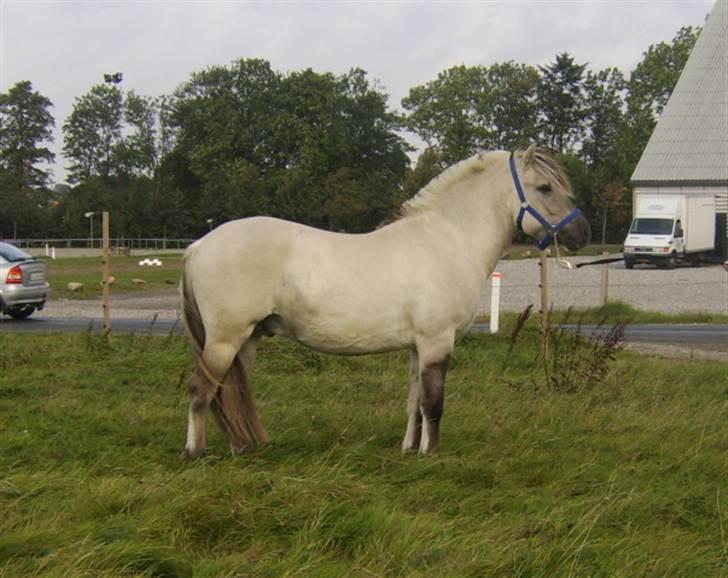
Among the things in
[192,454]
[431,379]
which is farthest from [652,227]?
[192,454]

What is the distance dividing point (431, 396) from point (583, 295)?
19.4 m

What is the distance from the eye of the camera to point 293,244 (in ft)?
19.1

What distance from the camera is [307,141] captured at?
69625 millimetres

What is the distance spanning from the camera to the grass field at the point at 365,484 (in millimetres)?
3855

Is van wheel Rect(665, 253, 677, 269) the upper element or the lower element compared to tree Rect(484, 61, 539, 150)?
lower

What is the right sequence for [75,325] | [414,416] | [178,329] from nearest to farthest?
[414,416]
[178,329]
[75,325]

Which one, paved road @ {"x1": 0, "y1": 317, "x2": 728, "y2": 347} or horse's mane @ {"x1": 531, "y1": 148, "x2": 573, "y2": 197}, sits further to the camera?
paved road @ {"x1": 0, "y1": 317, "x2": 728, "y2": 347}

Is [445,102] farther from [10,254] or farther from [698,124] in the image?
[10,254]

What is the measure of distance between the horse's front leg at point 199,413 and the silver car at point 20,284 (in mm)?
12426

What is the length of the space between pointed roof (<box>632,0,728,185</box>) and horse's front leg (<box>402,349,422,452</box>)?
42666 mm

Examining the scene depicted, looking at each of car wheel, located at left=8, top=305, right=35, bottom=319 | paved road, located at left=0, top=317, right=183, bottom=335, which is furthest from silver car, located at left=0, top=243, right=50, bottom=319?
paved road, located at left=0, top=317, right=183, bottom=335

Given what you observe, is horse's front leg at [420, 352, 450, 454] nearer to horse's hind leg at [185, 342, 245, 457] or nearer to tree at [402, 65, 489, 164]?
horse's hind leg at [185, 342, 245, 457]

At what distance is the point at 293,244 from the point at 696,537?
301 centimetres

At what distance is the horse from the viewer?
19.0ft
